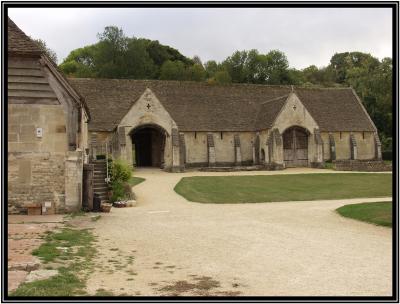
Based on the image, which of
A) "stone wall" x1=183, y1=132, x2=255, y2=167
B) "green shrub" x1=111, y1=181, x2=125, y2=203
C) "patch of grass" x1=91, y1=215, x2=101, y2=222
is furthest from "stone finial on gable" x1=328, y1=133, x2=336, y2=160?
"patch of grass" x1=91, y1=215, x2=101, y2=222

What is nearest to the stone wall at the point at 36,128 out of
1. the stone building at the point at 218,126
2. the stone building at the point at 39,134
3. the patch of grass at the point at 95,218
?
the stone building at the point at 39,134

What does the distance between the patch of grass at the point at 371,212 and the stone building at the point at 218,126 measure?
20.8 m

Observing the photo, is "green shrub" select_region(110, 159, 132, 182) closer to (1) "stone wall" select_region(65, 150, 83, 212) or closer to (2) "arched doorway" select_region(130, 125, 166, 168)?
(1) "stone wall" select_region(65, 150, 83, 212)

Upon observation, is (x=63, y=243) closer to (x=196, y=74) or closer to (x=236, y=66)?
(x=196, y=74)

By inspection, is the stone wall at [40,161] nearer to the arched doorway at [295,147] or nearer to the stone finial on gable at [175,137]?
the stone finial on gable at [175,137]

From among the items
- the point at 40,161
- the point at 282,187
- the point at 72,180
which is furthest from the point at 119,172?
the point at 282,187

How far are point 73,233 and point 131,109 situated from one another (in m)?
25.4

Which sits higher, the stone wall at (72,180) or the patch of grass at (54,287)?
the stone wall at (72,180)

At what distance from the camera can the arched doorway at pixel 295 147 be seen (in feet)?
137

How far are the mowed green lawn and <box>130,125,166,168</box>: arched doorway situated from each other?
1115cm

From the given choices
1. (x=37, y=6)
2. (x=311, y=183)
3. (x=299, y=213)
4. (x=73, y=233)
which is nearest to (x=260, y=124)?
(x=311, y=183)

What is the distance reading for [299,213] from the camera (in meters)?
17.8

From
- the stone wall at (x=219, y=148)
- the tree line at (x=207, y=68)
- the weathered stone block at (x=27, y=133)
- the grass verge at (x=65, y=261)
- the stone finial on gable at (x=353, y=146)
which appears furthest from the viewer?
the tree line at (x=207, y=68)

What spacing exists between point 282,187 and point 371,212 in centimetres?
1098
